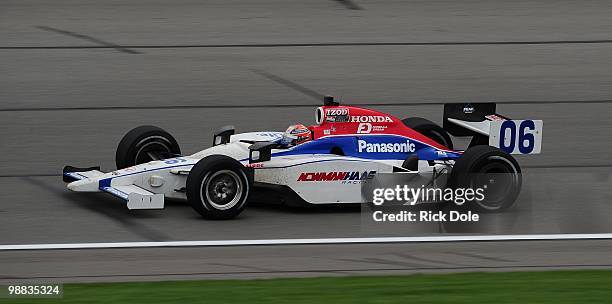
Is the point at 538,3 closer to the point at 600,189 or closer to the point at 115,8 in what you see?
the point at 115,8

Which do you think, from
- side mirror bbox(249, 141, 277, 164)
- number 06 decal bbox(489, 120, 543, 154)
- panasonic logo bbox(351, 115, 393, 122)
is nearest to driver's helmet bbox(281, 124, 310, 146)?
side mirror bbox(249, 141, 277, 164)

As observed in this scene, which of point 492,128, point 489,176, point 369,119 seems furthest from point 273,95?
point 489,176

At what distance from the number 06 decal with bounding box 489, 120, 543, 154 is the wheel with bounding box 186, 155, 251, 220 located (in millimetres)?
2600

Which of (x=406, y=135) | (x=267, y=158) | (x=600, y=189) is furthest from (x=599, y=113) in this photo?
(x=267, y=158)

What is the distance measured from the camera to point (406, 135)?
12.9m

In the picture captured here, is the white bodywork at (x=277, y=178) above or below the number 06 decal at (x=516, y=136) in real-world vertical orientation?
below

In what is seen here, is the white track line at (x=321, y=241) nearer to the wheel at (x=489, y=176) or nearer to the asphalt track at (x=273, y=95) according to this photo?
the asphalt track at (x=273, y=95)

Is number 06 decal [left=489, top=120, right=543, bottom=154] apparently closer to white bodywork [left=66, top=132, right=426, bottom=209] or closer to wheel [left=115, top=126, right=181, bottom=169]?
white bodywork [left=66, top=132, right=426, bottom=209]

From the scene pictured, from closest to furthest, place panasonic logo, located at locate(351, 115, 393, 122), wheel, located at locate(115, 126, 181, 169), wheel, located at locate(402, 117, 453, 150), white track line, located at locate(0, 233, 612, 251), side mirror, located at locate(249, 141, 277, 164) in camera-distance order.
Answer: white track line, located at locate(0, 233, 612, 251) → side mirror, located at locate(249, 141, 277, 164) → panasonic logo, located at locate(351, 115, 393, 122) → wheel, located at locate(115, 126, 181, 169) → wheel, located at locate(402, 117, 453, 150)

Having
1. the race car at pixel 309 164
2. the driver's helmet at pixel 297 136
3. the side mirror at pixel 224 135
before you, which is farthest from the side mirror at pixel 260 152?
the side mirror at pixel 224 135

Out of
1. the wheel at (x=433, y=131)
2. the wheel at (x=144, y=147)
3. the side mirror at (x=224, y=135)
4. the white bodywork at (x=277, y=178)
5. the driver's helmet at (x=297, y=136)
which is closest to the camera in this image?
the white bodywork at (x=277, y=178)

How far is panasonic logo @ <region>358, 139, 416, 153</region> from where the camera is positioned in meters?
12.7

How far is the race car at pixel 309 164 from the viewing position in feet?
38.9

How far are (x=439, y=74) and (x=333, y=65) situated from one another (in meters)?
1.62
